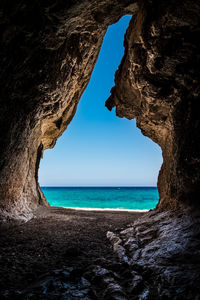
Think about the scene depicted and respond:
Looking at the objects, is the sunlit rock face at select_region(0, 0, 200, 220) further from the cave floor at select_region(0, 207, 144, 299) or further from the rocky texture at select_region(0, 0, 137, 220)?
the cave floor at select_region(0, 207, 144, 299)

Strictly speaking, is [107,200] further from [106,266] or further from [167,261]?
[167,261]

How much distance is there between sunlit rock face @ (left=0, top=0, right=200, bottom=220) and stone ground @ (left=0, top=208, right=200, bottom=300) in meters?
1.77

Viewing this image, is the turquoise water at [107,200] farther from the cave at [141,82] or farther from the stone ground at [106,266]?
the stone ground at [106,266]

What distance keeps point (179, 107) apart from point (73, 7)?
13.9ft

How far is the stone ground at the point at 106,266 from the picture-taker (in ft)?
7.70

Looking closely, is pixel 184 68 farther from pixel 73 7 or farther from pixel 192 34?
pixel 73 7

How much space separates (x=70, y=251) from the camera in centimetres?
390

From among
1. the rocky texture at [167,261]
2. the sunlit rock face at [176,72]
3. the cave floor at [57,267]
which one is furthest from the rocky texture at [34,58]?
the rocky texture at [167,261]

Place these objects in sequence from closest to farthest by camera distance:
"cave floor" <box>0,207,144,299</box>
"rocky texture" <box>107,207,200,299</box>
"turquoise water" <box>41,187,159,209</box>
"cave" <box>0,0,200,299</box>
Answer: "rocky texture" <box>107,207,200,299</box> → "cave floor" <box>0,207,144,299</box> → "cave" <box>0,0,200,299</box> → "turquoise water" <box>41,187,159,209</box>

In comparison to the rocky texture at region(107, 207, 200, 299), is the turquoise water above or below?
below

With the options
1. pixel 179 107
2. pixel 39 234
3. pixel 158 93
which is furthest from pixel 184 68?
pixel 39 234

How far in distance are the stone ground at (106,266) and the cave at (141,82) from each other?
0.10 ft

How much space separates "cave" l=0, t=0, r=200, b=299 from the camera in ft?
10.7

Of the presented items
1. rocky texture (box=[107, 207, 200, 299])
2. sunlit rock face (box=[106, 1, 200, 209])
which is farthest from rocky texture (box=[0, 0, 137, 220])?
rocky texture (box=[107, 207, 200, 299])
